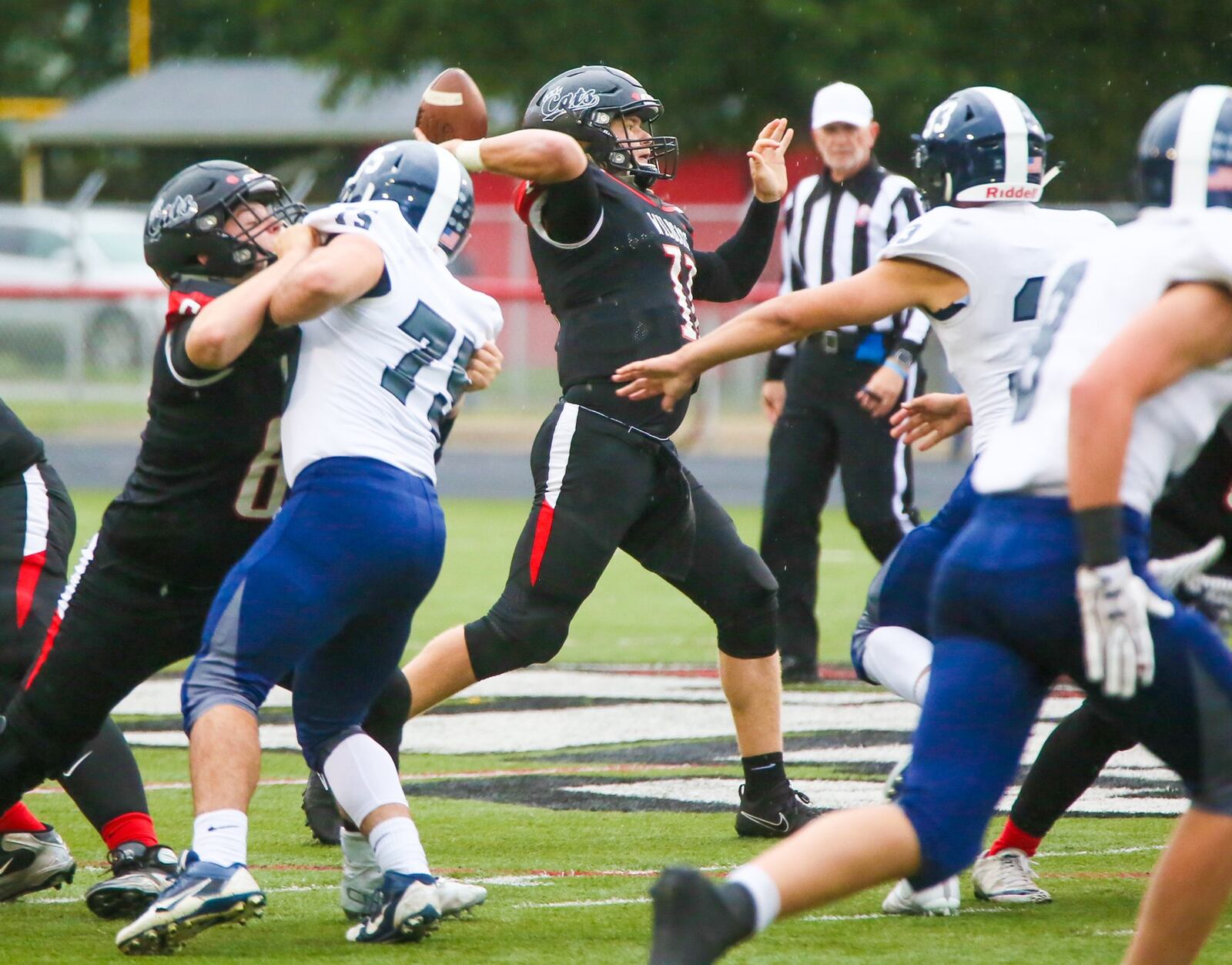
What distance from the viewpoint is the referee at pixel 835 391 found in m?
7.75

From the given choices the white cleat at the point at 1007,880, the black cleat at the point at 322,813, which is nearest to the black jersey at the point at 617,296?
the black cleat at the point at 322,813

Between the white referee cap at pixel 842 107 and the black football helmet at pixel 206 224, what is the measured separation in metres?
4.06

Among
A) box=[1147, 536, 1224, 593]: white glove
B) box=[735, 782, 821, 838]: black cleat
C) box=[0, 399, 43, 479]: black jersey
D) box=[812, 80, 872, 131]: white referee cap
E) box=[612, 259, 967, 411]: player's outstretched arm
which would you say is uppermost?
box=[812, 80, 872, 131]: white referee cap

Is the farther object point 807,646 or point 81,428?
point 81,428

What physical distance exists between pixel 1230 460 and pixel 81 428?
16.3 m

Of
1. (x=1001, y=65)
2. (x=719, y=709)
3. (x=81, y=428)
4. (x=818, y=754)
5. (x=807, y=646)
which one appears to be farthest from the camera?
(x=1001, y=65)

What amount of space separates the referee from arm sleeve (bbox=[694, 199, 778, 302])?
6.24 ft

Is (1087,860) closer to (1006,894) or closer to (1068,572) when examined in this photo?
(1006,894)

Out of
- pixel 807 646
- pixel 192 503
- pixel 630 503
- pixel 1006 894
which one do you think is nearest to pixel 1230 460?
pixel 1006 894

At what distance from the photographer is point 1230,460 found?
4.29 meters

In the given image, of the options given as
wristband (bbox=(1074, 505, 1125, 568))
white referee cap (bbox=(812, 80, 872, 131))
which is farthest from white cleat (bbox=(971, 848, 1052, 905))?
white referee cap (bbox=(812, 80, 872, 131))

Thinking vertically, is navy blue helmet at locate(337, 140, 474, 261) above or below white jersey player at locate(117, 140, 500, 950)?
above

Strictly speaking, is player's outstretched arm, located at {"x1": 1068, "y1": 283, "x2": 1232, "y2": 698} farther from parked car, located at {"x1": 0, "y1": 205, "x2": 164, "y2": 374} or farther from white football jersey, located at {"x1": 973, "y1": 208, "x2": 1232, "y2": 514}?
parked car, located at {"x1": 0, "y1": 205, "x2": 164, "y2": 374}

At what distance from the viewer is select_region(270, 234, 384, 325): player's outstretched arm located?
383 cm
